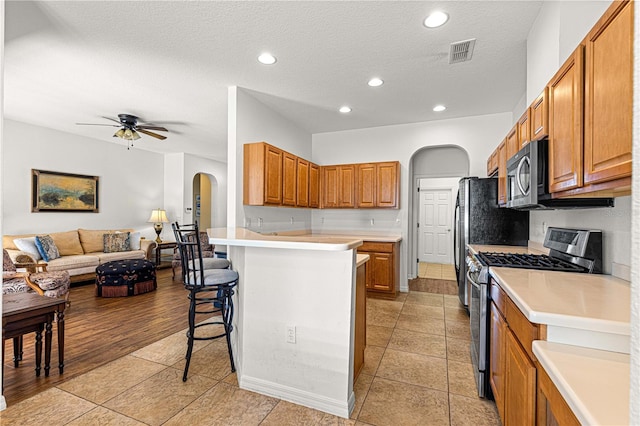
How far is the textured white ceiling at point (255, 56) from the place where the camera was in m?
2.26

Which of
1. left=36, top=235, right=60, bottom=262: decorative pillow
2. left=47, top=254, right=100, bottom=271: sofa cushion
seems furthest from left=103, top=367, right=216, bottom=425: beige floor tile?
left=36, top=235, right=60, bottom=262: decorative pillow

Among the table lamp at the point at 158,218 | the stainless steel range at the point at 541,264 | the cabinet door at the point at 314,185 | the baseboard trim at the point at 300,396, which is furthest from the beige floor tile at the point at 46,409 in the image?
the table lamp at the point at 158,218

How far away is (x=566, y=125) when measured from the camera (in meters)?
1.55

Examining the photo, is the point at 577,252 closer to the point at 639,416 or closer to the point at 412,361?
the point at 412,361

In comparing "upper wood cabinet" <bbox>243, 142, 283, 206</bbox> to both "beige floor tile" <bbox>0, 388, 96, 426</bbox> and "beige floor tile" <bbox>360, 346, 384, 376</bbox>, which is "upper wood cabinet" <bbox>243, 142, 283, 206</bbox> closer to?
"beige floor tile" <bbox>360, 346, 384, 376</bbox>

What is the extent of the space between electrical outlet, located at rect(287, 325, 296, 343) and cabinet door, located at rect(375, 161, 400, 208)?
3.35 metres

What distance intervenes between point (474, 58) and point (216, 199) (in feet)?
23.8

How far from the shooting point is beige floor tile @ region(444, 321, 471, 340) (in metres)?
3.12

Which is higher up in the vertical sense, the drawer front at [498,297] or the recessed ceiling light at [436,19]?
the recessed ceiling light at [436,19]

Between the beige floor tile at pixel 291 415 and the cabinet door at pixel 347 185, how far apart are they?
3.62m

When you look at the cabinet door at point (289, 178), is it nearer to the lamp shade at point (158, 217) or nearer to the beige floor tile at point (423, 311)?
the beige floor tile at point (423, 311)

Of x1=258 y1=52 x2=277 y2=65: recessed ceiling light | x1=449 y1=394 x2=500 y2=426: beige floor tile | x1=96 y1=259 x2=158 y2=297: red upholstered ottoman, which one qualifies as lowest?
x1=449 y1=394 x2=500 y2=426: beige floor tile

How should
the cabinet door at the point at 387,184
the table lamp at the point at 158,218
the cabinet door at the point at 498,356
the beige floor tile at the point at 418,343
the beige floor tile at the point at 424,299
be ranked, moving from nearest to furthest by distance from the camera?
the cabinet door at the point at 498,356 < the beige floor tile at the point at 418,343 < the beige floor tile at the point at 424,299 < the cabinet door at the point at 387,184 < the table lamp at the point at 158,218

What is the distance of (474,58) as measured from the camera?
9.61 ft
